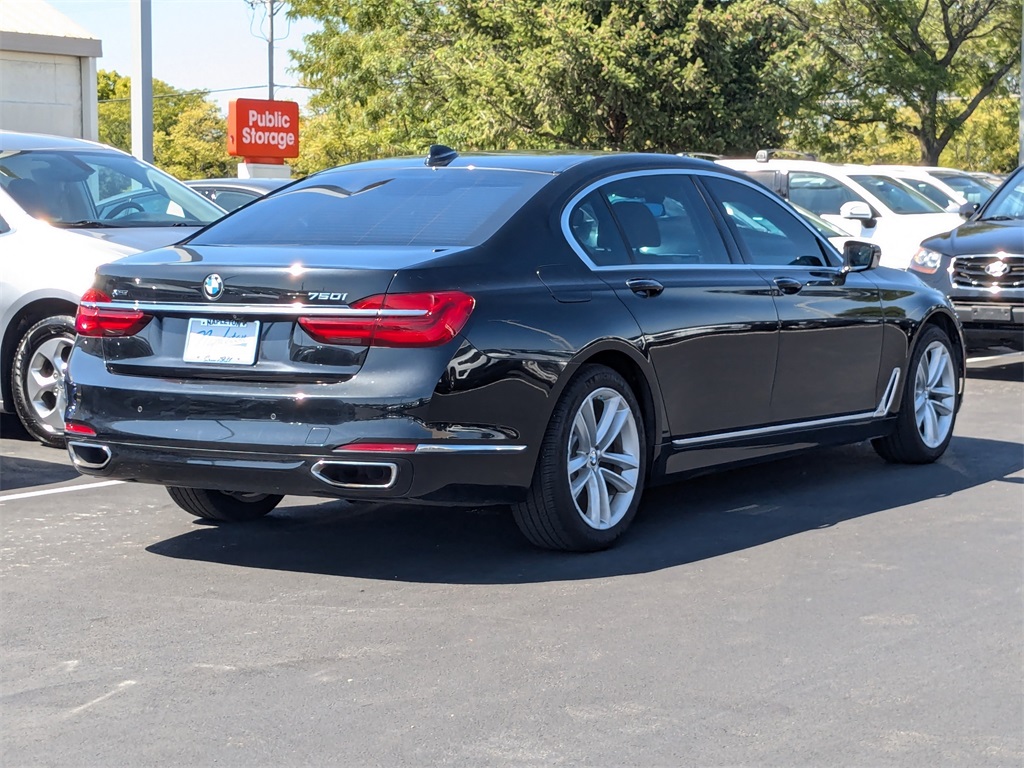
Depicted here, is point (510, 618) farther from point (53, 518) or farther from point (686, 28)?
point (686, 28)

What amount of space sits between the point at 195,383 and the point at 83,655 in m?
1.26

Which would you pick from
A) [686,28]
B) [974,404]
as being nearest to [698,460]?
[974,404]

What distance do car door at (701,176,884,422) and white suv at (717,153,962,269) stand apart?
860cm

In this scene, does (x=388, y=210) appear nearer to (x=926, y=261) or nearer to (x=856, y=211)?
(x=926, y=261)

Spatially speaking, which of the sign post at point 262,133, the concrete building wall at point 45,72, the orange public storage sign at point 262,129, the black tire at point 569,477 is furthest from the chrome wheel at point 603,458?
the orange public storage sign at point 262,129

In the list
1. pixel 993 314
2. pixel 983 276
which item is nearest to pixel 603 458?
pixel 993 314

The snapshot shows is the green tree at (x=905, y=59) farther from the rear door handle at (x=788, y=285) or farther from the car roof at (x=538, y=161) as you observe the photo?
the car roof at (x=538, y=161)

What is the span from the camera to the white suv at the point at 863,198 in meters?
16.4

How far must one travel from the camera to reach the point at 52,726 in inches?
163

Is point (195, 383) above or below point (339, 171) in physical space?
below

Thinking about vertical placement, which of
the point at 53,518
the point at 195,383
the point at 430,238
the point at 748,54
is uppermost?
the point at 748,54

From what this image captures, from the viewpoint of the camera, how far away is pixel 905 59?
44.2 metres

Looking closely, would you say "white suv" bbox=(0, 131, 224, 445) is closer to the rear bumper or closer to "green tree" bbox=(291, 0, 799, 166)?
the rear bumper

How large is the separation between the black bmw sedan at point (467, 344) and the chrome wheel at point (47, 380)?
2.24 metres
